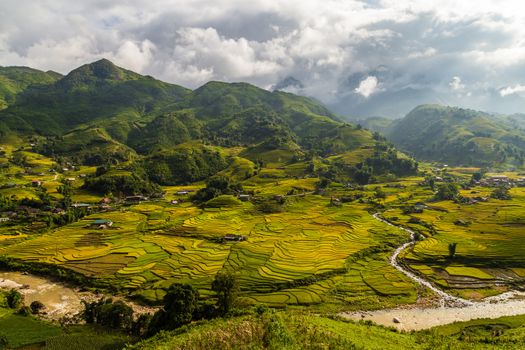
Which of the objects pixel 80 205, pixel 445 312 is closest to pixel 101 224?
pixel 80 205

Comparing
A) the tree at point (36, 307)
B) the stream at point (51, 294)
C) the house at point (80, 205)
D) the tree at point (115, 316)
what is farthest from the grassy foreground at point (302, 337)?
the house at point (80, 205)

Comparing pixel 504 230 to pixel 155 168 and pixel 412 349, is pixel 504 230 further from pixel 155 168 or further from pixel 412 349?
pixel 155 168

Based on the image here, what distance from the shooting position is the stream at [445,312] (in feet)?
168

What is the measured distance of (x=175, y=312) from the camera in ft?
141

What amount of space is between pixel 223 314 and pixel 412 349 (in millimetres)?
23062

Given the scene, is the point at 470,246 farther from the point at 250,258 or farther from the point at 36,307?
the point at 36,307

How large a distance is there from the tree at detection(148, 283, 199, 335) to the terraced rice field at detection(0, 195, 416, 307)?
11.0 meters

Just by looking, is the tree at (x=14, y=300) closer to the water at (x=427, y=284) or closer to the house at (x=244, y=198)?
the water at (x=427, y=284)

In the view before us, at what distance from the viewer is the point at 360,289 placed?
197 ft

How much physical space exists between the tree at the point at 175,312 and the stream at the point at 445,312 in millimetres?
24332

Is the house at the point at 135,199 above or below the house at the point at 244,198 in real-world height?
below

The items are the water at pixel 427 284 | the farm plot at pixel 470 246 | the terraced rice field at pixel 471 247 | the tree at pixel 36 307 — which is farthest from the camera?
the farm plot at pixel 470 246

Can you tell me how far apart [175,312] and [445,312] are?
43408mm

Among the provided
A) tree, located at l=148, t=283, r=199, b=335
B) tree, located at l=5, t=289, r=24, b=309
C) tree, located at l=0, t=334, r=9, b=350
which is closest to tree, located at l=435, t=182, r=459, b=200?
tree, located at l=148, t=283, r=199, b=335
